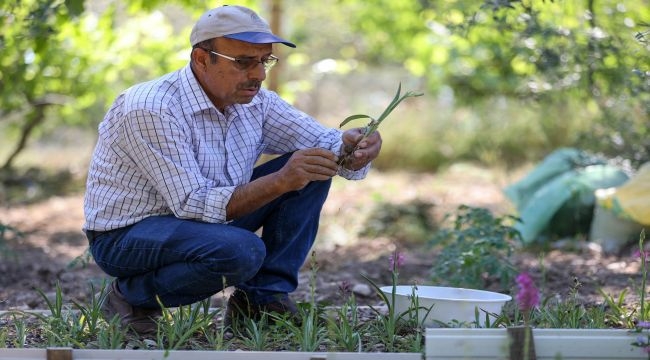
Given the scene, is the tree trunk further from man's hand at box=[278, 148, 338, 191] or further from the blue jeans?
man's hand at box=[278, 148, 338, 191]

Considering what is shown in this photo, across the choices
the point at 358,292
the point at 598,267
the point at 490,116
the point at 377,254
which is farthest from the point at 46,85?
the point at 490,116

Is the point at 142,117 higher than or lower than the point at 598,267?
higher

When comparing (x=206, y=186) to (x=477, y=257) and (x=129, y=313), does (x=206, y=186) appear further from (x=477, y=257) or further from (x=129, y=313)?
(x=477, y=257)

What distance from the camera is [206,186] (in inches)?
118

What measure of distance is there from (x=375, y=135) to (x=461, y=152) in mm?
7231

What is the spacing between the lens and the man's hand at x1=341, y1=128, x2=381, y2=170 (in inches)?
125

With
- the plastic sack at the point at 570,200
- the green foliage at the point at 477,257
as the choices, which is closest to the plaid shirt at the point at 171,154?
the green foliage at the point at 477,257

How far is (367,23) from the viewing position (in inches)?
344

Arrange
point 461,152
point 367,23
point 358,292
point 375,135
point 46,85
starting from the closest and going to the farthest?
point 375,135 → point 358,292 → point 46,85 → point 367,23 → point 461,152

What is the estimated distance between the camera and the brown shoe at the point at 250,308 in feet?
10.7

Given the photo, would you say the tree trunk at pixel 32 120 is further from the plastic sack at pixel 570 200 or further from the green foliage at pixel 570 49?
→ the plastic sack at pixel 570 200

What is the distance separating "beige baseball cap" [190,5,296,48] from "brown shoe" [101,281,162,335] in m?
0.91

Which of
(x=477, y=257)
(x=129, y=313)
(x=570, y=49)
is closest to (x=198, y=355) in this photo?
(x=129, y=313)

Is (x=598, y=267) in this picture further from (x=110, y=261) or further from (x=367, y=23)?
(x=367, y=23)
